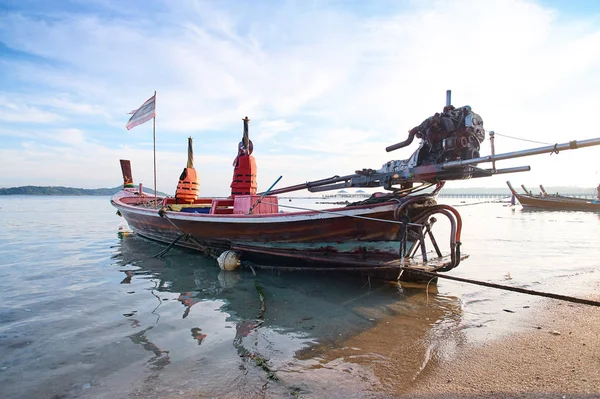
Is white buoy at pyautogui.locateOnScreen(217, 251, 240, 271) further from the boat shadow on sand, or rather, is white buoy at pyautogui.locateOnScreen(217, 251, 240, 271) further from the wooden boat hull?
the wooden boat hull

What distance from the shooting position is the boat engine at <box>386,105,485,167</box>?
6.10 m

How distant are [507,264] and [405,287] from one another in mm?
4894

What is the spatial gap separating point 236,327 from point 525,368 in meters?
3.71

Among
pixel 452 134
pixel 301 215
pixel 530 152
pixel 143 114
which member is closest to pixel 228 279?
pixel 301 215

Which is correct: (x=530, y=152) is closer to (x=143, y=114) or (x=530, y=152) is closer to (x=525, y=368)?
(x=525, y=368)

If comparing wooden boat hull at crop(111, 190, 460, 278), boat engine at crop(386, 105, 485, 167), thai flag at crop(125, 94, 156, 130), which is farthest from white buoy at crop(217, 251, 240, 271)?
thai flag at crop(125, 94, 156, 130)

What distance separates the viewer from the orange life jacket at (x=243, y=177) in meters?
10.9

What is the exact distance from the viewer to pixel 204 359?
4.13 metres

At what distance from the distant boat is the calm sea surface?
33.1 metres

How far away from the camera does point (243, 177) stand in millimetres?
10930

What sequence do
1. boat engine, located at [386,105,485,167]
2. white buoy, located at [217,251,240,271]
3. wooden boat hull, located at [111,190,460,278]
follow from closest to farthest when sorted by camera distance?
boat engine, located at [386,105,485,167], wooden boat hull, located at [111,190,460,278], white buoy, located at [217,251,240,271]

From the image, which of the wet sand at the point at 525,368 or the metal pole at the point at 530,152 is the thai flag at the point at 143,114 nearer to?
the metal pole at the point at 530,152

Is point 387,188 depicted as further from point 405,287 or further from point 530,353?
point 530,353

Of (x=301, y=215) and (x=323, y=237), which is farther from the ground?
(x=301, y=215)
